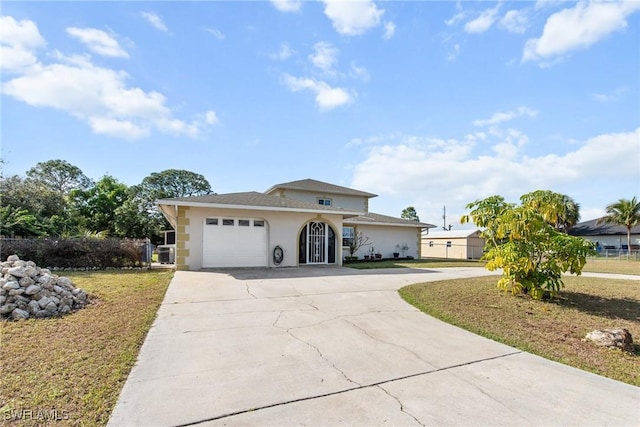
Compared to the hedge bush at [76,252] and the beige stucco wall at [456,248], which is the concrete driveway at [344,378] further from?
the beige stucco wall at [456,248]

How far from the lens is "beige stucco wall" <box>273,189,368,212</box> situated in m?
22.2

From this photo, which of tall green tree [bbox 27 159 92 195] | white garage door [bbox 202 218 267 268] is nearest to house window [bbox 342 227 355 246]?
white garage door [bbox 202 218 267 268]

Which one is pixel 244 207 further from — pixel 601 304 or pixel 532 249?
pixel 601 304

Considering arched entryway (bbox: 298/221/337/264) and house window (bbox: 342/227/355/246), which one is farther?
house window (bbox: 342/227/355/246)

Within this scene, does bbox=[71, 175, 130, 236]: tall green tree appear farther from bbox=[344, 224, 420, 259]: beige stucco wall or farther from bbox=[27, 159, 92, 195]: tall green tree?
bbox=[344, 224, 420, 259]: beige stucco wall

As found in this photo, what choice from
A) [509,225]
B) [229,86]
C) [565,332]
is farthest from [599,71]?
[229,86]

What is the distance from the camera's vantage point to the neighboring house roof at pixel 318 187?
22.0 metres

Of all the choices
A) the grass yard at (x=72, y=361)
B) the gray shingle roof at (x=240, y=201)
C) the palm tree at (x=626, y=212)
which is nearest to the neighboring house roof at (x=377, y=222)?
the gray shingle roof at (x=240, y=201)

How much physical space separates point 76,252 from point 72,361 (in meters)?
11.2

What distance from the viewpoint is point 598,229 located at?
39.0 meters

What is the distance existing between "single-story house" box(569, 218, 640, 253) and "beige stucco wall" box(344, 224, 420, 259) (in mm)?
24356

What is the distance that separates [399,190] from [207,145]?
16260 mm

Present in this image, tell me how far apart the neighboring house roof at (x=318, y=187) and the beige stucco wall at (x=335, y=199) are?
355mm

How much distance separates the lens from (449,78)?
10.9m
